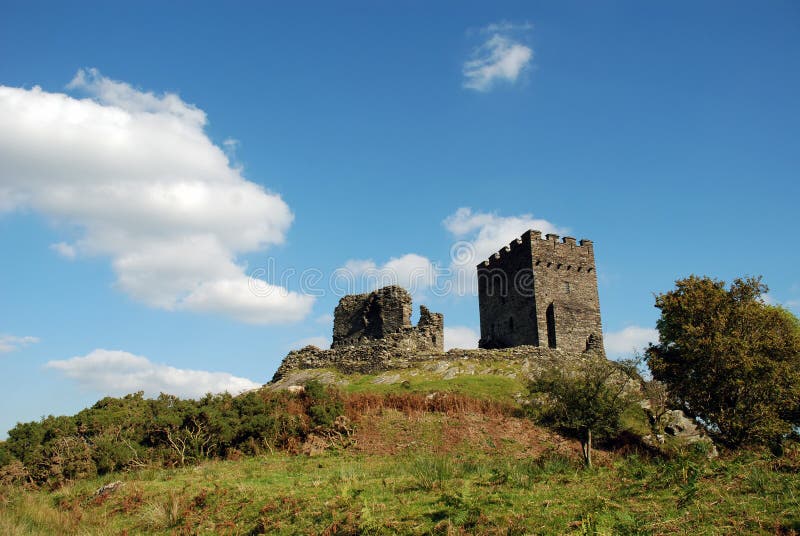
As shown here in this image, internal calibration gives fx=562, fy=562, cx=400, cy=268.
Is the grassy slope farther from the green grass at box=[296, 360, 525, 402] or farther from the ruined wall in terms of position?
the ruined wall

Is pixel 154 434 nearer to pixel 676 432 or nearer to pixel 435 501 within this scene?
pixel 435 501

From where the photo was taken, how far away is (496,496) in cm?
1046

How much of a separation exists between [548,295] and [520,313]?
254 centimetres

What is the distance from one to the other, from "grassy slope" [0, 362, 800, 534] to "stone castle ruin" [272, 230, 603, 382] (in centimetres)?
1732

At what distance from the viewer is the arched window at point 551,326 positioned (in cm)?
3931

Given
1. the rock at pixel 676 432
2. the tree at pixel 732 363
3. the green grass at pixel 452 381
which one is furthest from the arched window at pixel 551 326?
the rock at pixel 676 432

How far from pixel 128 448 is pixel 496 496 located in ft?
45.0

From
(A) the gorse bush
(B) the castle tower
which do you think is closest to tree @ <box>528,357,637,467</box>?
(A) the gorse bush

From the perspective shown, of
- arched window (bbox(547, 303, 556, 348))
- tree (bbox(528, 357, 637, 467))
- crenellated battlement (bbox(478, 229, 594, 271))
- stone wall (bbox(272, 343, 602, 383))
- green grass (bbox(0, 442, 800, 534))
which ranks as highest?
crenellated battlement (bbox(478, 229, 594, 271))

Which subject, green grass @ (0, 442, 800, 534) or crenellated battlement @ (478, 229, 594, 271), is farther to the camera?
crenellated battlement @ (478, 229, 594, 271)

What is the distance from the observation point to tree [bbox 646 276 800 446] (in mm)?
24531

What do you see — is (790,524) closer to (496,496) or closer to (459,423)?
(496,496)

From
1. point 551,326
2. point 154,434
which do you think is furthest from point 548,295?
point 154,434

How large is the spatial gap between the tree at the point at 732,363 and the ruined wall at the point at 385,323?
13270 mm
